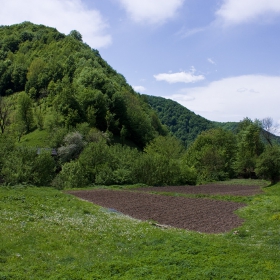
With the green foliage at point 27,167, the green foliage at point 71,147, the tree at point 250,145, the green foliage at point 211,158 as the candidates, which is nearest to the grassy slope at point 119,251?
the green foliage at point 27,167

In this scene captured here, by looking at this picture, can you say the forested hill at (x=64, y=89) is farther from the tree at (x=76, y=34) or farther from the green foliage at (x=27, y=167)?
the green foliage at (x=27, y=167)

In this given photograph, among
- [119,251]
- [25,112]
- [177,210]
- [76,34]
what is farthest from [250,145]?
[76,34]

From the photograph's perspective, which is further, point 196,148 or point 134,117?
point 134,117

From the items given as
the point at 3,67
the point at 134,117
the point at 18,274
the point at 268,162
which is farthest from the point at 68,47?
the point at 18,274

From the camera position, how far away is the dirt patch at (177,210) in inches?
869

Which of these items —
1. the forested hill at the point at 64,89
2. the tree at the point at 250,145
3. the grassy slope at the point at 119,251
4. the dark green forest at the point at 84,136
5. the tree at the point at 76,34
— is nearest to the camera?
the grassy slope at the point at 119,251

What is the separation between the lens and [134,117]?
105 metres

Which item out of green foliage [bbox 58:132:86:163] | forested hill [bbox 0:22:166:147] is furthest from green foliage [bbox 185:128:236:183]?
green foliage [bbox 58:132:86:163]

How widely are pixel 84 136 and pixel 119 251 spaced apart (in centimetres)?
5488

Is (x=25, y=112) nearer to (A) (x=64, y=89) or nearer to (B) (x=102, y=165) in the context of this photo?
(A) (x=64, y=89)

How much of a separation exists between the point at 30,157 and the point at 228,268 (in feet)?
125

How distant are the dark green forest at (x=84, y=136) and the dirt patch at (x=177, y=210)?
1342cm

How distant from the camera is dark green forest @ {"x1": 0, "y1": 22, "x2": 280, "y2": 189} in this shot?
47.4m

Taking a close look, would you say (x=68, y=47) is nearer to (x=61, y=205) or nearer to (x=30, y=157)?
(x=30, y=157)
